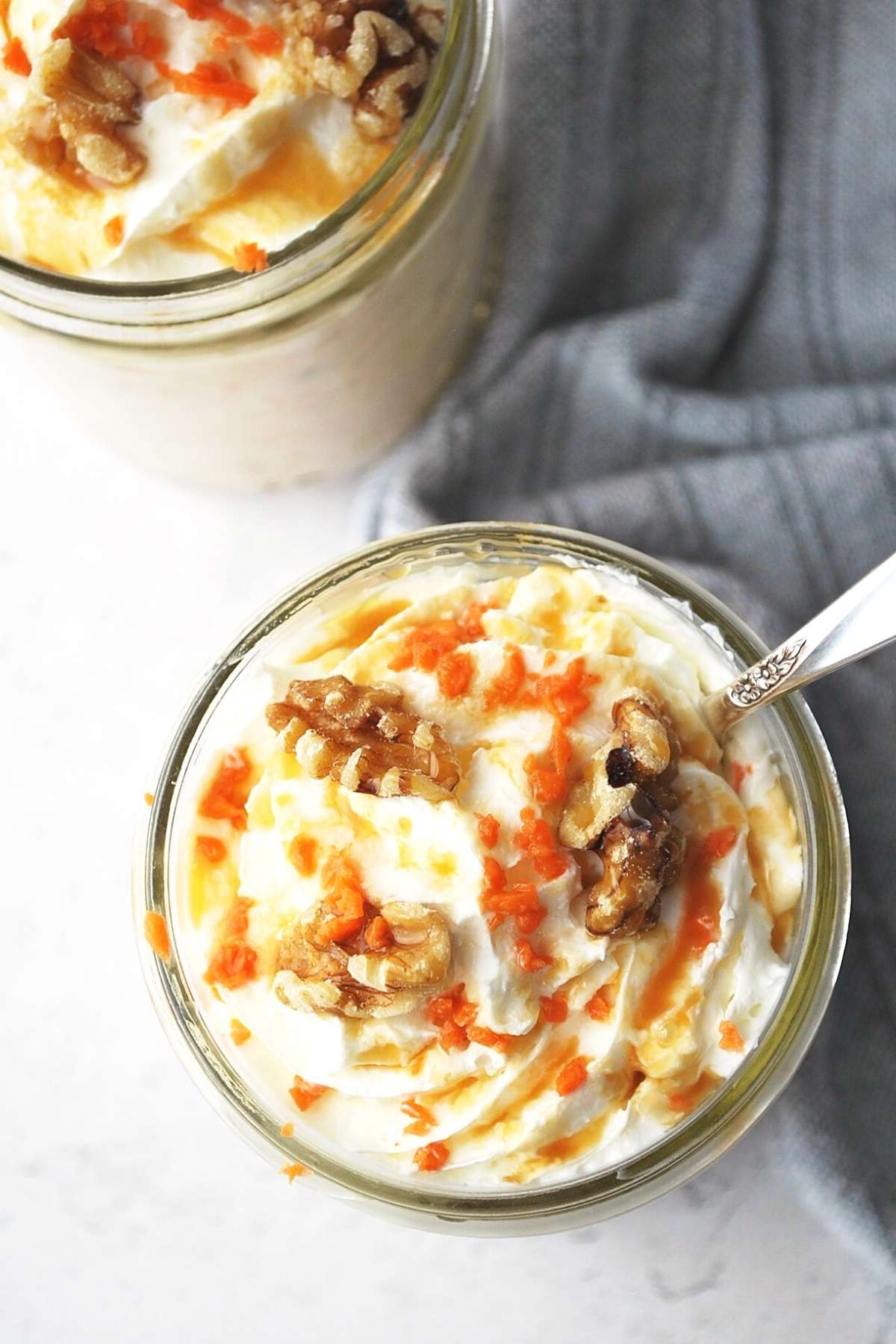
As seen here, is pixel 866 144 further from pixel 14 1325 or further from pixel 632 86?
pixel 14 1325

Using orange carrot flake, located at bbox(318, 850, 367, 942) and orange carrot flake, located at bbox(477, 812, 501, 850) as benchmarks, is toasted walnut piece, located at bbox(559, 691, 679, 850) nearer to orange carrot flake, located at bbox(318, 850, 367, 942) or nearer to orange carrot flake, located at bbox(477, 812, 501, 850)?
orange carrot flake, located at bbox(477, 812, 501, 850)

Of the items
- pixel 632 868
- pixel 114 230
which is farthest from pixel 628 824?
pixel 114 230

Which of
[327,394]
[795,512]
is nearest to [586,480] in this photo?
[795,512]

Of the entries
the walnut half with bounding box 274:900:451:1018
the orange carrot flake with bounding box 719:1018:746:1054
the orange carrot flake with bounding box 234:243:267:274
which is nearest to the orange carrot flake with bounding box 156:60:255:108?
the orange carrot flake with bounding box 234:243:267:274

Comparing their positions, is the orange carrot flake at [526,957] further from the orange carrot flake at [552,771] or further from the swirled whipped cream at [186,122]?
the swirled whipped cream at [186,122]

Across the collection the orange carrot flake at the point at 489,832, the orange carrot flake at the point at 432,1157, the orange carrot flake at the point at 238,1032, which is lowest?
the orange carrot flake at the point at 432,1157

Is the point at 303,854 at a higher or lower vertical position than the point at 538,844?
higher

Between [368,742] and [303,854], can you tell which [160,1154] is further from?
[368,742]

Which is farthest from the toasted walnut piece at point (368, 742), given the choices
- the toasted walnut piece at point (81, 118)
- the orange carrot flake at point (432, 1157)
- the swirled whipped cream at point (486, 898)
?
the toasted walnut piece at point (81, 118)
